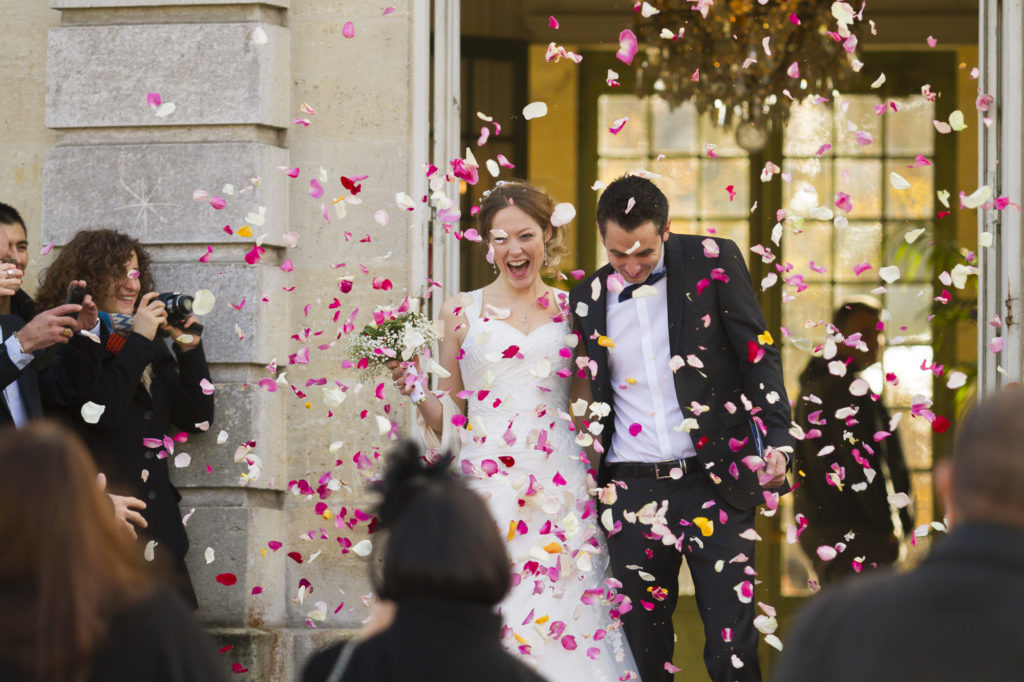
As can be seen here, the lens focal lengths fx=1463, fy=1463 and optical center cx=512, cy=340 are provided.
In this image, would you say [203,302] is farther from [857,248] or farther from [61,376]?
[857,248]

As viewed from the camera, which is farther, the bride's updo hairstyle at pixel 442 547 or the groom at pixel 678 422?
the groom at pixel 678 422

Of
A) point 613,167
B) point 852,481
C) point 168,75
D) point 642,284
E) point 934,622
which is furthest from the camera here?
point 613,167

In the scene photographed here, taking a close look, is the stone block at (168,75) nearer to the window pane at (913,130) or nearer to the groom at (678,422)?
the groom at (678,422)

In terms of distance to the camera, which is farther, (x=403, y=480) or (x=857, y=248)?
(x=857, y=248)

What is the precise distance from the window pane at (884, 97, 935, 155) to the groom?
12.4ft

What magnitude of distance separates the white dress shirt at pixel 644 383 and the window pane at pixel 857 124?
12.3 ft

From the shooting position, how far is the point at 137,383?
5105 mm

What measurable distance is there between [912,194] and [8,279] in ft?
17.7

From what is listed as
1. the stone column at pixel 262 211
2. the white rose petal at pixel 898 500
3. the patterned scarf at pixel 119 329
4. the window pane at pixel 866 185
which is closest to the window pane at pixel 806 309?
the window pane at pixel 866 185

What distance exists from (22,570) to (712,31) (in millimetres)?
6799

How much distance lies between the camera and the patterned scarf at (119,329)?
5.09 meters

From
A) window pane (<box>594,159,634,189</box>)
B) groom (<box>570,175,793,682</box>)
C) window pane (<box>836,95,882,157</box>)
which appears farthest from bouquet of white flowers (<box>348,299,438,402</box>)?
window pane (<box>836,95,882,157</box>)

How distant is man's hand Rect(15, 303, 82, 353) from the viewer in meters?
4.64

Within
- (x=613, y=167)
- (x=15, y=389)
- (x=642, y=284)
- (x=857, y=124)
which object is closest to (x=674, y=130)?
(x=613, y=167)
